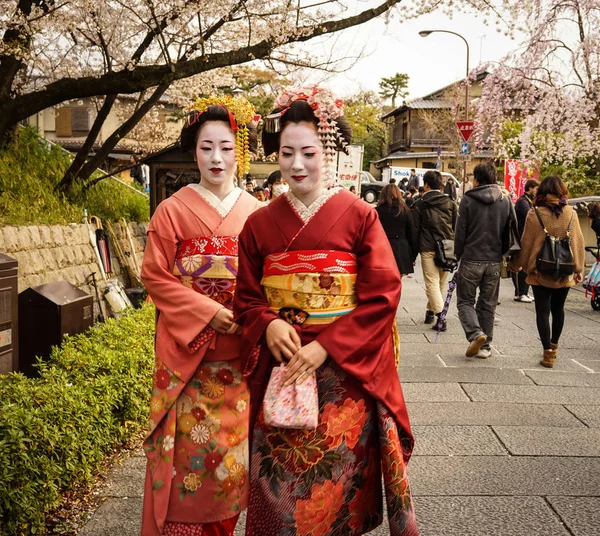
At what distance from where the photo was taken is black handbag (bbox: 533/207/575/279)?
6871 millimetres

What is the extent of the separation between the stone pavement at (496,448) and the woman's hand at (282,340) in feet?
4.96

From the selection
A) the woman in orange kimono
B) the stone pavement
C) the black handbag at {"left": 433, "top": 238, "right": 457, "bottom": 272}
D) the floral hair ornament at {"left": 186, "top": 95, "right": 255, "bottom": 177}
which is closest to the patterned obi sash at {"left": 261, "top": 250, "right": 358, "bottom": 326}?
the woman in orange kimono

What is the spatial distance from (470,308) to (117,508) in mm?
4691

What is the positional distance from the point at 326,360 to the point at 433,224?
272 inches

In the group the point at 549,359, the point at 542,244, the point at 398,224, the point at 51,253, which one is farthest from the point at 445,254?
the point at 51,253

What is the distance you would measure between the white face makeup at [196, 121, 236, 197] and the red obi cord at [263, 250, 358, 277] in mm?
870

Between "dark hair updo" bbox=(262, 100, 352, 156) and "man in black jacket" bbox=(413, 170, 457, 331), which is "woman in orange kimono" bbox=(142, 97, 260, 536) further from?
Answer: "man in black jacket" bbox=(413, 170, 457, 331)

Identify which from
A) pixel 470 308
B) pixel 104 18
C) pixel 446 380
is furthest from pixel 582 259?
pixel 104 18

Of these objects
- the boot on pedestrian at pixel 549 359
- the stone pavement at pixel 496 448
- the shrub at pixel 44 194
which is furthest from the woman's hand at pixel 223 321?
the boot on pedestrian at pixel 549 359

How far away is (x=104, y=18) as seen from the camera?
929cm

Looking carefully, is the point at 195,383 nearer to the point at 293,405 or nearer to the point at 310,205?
the point at 293,405

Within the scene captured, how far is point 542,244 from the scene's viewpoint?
23.2 ft

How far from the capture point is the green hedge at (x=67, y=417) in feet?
10.6

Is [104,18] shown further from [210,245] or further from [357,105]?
[357,105]
